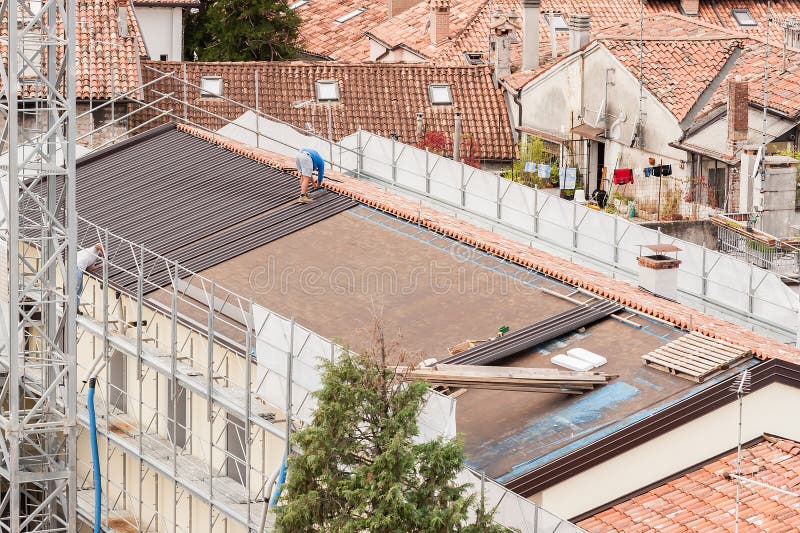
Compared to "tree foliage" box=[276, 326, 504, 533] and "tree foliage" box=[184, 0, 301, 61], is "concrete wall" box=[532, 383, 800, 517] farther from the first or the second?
"tree foliage" box=[184, 0, 301, 61]

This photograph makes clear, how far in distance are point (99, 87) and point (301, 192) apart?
1753cm

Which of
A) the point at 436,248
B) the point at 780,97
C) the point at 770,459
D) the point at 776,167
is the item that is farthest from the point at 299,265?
the point at 780,97

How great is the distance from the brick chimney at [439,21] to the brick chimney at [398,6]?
26.0 feet

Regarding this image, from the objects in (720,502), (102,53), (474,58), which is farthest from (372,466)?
(474,58)

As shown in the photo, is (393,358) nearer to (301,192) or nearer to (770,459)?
(770,459)

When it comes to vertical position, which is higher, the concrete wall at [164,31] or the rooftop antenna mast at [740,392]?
the rooftop antenna mast at [740,392]

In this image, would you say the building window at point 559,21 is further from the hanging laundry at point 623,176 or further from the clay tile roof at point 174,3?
the hanging laundry at point 623,176

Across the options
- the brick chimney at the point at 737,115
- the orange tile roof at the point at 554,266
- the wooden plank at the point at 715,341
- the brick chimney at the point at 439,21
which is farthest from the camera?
the brick chimney at the point at 439,21

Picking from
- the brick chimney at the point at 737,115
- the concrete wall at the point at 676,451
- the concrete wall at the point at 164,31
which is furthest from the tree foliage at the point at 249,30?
the concrete wall at the point at 676,451

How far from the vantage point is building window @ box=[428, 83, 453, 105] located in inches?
2162

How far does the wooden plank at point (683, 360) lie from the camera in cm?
2398

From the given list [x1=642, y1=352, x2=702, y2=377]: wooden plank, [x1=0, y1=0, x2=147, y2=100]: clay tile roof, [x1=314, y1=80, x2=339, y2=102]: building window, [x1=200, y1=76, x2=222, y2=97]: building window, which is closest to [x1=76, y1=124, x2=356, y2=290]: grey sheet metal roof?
[x1=642, y1=352, x2=702, y2=377]: wooden plank

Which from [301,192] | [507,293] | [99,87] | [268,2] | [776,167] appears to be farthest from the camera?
[268,2]

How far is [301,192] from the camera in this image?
33.6 meters
